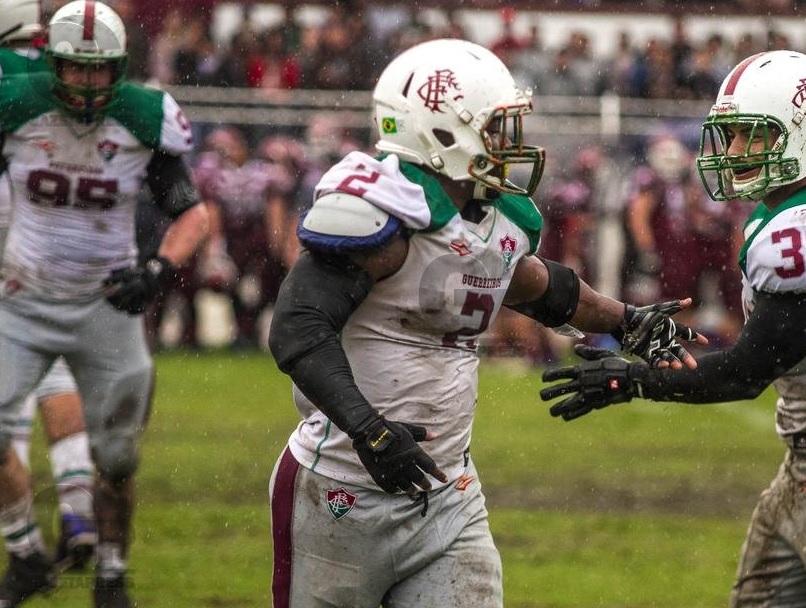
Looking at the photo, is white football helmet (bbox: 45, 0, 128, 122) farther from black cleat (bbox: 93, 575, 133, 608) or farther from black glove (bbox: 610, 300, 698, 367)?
black glove (bbox: 610, 300, 698, 367)

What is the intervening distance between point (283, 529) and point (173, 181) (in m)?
2.29

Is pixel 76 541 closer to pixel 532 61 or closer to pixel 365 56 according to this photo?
pixel 365 56

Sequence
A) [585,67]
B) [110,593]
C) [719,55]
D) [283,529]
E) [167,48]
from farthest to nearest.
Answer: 1. [719,55]
2. [585,67]
3. [167,48]
4. [110,593]
5. [283,529]

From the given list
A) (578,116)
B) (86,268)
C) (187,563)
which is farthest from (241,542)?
(578,116)

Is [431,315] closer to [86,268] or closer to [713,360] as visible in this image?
[713,360]

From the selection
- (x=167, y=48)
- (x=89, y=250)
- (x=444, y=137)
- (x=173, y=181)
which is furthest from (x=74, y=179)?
(x=167, y=48)

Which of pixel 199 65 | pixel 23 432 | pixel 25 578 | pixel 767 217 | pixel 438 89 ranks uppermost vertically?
pixel 438 89

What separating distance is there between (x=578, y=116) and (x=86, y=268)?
1046 centimetres

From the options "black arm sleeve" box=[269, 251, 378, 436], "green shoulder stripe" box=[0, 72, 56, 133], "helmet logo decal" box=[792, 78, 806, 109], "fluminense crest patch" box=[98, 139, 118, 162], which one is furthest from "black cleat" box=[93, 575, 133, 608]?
"helmet logo decal" box=[792, 78, 806, 109]

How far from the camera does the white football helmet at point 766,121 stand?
437 cm

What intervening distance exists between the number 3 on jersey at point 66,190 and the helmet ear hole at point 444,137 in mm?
2219

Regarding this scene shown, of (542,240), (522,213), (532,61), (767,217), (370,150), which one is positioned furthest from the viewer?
(532,61)

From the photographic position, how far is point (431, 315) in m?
3.95

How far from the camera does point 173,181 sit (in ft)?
19.7
